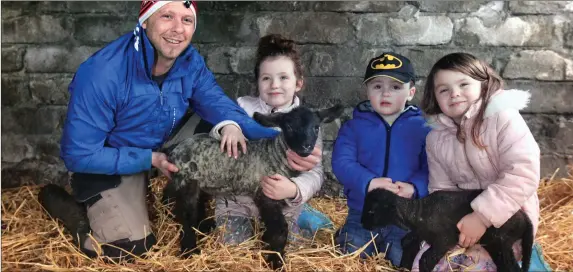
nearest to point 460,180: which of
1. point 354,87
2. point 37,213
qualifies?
point 354,87

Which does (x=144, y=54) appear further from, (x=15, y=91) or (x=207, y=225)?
(x=15, y=91)

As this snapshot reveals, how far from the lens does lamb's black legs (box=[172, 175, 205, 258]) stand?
3398 mm

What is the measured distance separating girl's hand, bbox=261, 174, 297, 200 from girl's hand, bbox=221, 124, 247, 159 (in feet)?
0.84

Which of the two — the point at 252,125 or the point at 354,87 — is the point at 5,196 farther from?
the point at 354,87

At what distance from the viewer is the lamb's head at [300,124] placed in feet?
10.4

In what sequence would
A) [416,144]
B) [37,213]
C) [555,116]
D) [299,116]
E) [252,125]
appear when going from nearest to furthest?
1. [299,116]
2. [416,144]
3. [252,125]
4. [37,213]
5. [555,116]

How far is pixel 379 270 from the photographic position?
3.39 m

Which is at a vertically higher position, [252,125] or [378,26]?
[378,26]

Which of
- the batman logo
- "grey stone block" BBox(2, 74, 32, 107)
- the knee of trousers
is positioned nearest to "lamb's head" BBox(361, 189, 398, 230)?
the batman logo

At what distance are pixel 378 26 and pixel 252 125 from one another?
74.5 inches

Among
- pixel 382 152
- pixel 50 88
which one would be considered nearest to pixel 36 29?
pixel 50 88

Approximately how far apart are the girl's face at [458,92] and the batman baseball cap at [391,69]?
0.38 meters

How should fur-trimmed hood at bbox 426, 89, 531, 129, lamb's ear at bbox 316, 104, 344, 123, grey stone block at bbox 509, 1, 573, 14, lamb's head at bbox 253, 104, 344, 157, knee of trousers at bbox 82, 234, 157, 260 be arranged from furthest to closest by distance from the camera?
grey stone block at bbox 509, 1, 573, 14 < knee of trousers at bbox 82, 234, 157, 260 < lamb's ear at bbox 316, 104, 344, 123 < lamb's head at bbox 253, 104, 344, 157 < fur-trimmed hood at bbox 426, 89, 531, 129

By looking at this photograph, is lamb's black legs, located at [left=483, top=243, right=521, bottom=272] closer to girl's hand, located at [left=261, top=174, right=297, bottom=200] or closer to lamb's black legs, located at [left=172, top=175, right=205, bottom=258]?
girl's hand, located at [left=261, top=174, right=297, bottom=200]
